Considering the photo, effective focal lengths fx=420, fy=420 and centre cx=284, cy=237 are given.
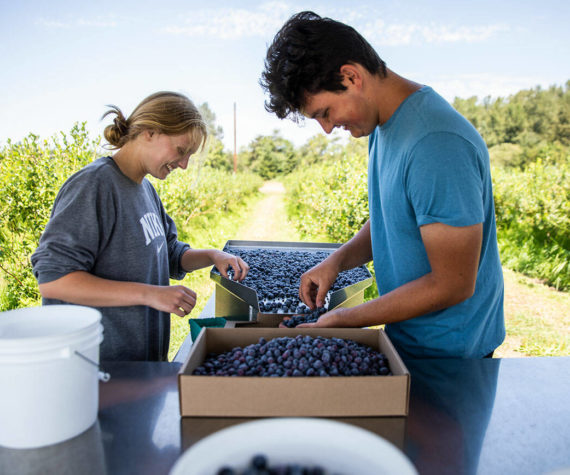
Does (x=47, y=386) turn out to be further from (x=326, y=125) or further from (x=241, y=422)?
(x=326, y=125)

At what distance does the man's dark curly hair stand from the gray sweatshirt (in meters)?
0.74

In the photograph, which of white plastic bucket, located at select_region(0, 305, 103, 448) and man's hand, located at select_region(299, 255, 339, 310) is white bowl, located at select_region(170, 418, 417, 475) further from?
man's hand, located at select_region(299, 255, 339, 310)

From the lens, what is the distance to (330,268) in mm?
1842

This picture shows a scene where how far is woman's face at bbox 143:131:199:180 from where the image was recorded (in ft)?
5.71

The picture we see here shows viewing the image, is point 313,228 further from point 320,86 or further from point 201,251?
point 320,86

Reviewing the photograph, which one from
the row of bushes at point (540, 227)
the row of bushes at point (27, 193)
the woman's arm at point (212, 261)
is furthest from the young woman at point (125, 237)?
the row of bushes at point (540, 227)

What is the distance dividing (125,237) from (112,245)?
0.20 ft

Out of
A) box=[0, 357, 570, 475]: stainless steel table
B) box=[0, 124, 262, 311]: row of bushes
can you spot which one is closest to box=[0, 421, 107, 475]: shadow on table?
box=[0, 357, 570, 475]: stainless steel table

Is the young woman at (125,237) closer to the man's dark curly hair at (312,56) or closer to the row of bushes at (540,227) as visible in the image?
the man's dark curly hair at (312,56)

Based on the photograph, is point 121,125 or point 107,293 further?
point 121,125

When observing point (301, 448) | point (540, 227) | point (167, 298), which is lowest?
point (540, 227)

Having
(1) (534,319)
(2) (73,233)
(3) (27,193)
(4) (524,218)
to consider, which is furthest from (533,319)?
(3) (27,193)

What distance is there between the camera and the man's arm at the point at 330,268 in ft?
6.00

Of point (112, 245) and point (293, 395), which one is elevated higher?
point (112, 245)
